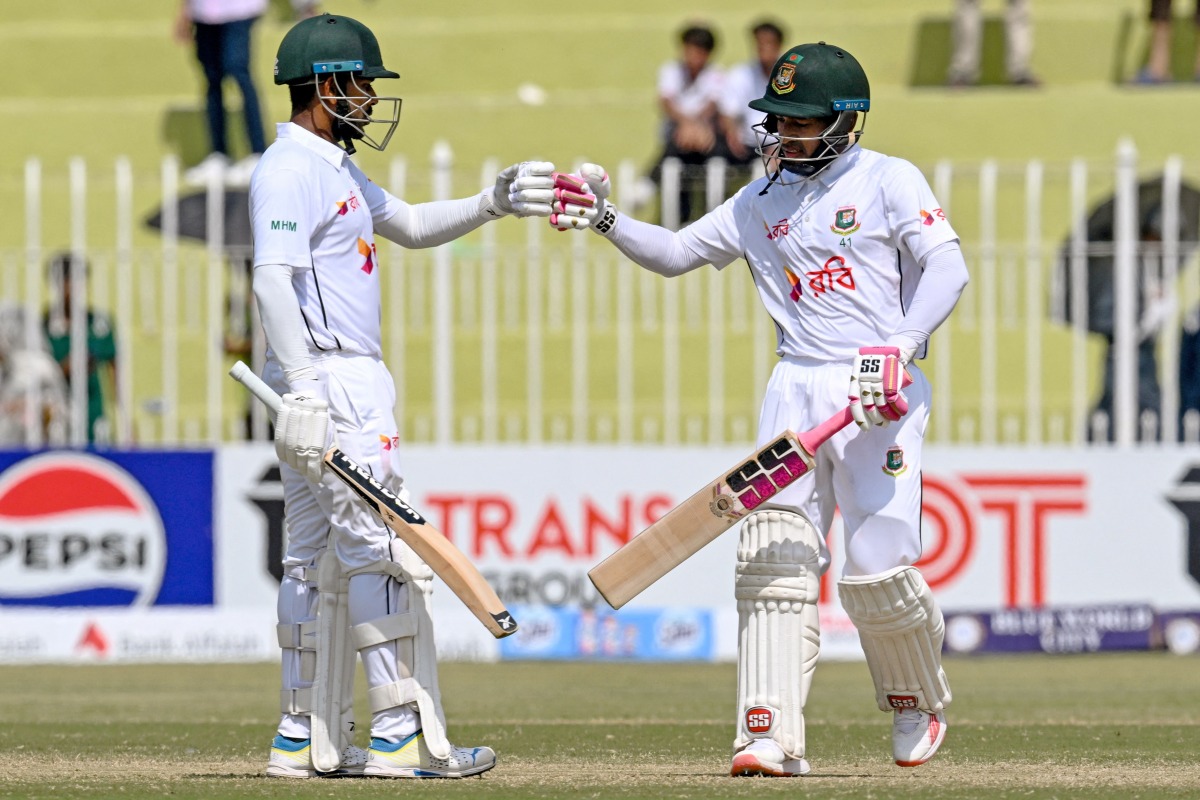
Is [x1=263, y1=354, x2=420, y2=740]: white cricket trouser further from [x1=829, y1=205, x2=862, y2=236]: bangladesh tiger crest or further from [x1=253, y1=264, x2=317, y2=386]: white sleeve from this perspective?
[x1=829, y1=205, x2=862, y2=236]: bangladesh tiger crest

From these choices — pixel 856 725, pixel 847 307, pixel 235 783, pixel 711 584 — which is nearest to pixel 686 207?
pixel 711 584

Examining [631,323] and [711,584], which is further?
[631,323]

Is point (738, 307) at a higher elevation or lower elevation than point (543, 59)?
lower

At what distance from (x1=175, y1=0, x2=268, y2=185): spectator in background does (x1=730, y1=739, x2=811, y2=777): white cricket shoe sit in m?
8.69

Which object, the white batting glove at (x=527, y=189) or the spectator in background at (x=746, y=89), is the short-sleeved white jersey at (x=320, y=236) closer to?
the white batting glove at (x=527, y=189)

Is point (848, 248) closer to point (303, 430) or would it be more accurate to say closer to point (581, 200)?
point (581, 200)

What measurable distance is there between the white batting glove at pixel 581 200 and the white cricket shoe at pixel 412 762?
5.10 ft

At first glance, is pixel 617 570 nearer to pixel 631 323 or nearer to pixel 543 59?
pixel 631 323

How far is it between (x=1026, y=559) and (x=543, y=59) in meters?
6.26

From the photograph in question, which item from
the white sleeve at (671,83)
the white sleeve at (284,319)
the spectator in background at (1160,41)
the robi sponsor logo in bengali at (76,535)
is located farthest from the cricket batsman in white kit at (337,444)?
the spectator in background at (1160,41)

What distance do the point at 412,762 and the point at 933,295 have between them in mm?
1945

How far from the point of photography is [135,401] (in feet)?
43.6

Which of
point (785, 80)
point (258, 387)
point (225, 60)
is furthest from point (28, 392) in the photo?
point (785, 80)

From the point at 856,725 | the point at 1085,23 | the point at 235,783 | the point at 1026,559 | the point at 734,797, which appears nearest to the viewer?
the point at 734,797
